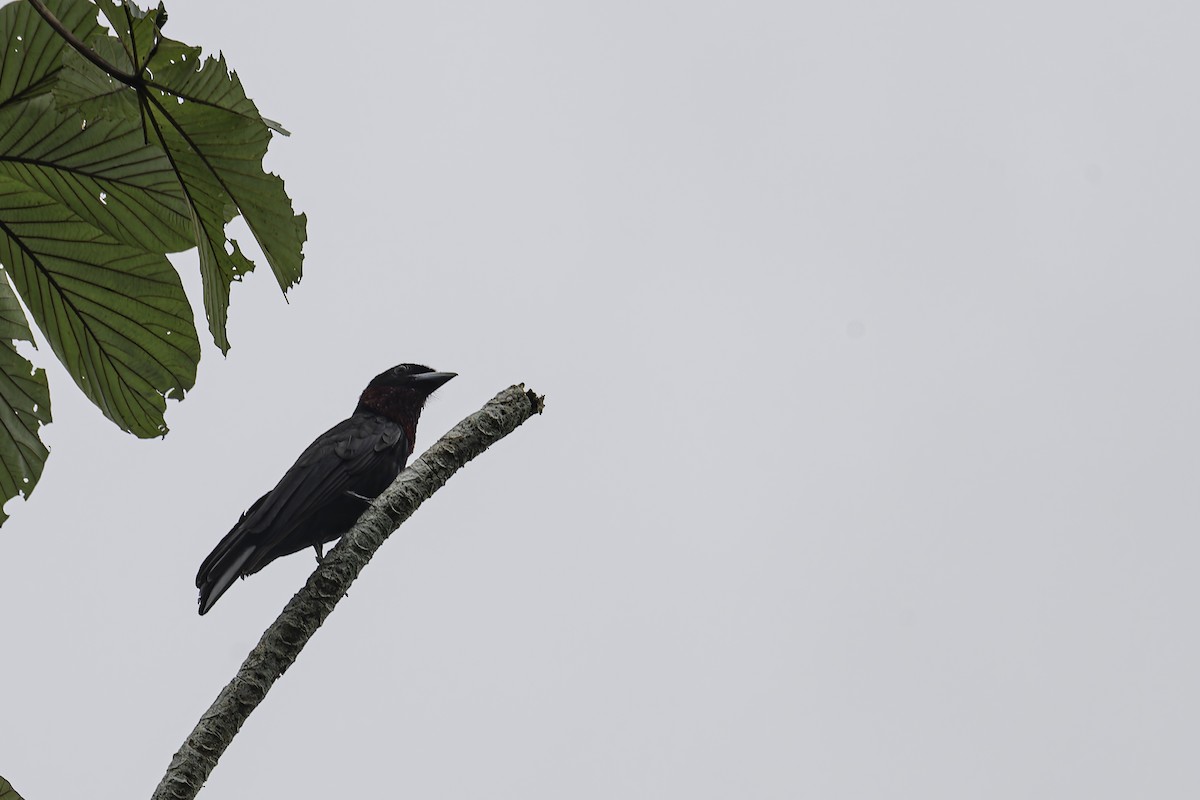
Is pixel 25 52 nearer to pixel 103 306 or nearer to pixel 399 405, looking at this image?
pixel 103 306

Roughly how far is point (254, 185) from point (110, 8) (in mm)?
210

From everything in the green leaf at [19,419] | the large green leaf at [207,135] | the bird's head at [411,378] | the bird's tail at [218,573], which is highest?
the bird's head at [411,378]

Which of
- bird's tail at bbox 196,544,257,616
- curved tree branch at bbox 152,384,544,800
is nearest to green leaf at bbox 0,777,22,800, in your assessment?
curved tree branch at bbox 152,384,544,800

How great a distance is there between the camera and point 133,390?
122 cm

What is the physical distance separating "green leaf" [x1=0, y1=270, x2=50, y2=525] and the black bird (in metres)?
2.76

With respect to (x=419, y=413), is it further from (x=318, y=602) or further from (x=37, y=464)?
(x=37, y=464)

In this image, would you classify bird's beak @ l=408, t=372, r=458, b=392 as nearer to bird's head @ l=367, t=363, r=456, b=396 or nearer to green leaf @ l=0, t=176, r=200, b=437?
bird's head @ l=367, t=363, r=456, b=396

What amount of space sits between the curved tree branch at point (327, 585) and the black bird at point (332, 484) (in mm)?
1492

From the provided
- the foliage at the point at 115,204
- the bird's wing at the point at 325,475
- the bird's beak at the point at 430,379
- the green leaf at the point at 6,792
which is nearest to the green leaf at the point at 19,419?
the foliage at the point at 115,204

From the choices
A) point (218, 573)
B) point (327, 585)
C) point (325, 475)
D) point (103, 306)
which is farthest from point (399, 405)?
point (103, 306)

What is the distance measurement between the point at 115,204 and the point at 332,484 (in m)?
3.41

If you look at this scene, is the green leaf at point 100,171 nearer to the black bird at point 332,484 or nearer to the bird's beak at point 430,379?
the black bird at point 332,484

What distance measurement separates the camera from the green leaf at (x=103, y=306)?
1090 millimetres

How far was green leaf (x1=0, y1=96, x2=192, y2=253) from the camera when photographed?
3.44ft
